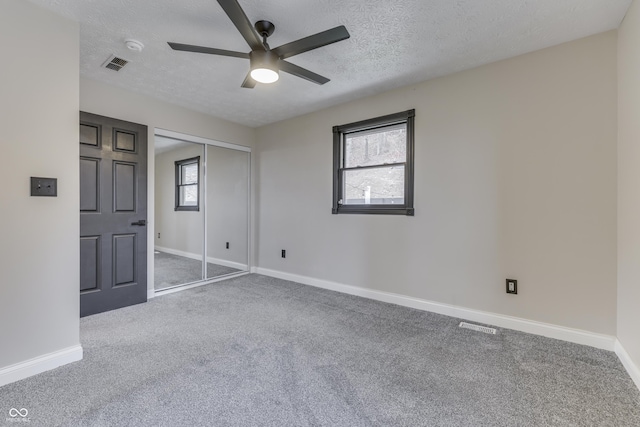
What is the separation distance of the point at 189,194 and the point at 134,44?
2.24m

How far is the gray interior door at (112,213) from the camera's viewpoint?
2.91 meters

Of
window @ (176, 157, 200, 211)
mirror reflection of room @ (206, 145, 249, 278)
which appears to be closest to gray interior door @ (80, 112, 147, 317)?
window @ (176, 157, 200, 211)

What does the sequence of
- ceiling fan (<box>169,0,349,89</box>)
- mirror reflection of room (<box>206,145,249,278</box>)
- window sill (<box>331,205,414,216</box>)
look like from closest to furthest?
ceiling fan (<box>169,0,349,89</box>) < window sill (<box>331,205,414,216</box>) < mirror reflection of room (<box>206,145,249,278</box>)

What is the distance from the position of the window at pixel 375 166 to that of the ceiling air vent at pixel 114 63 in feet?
7.80

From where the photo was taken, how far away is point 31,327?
1903mm

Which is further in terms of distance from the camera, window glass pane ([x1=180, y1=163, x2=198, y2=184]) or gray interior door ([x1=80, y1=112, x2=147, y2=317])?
window glass pane ([x1=180, y1=163, x2=198, y2=184])

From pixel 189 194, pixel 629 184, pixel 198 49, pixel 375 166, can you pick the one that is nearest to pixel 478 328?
pixel 629 184

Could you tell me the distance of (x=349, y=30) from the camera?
88.4 inches

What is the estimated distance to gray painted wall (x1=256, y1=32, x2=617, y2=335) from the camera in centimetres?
228

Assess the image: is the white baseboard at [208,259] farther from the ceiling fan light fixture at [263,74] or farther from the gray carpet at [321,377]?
the ceiling fan light fixture at [263,74]

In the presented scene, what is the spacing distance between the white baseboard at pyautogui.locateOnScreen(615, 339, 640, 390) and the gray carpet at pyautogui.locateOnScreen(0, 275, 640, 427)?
47 mm

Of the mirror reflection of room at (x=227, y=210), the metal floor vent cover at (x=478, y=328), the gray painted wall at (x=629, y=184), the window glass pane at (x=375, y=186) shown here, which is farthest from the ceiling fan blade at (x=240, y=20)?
the metal floor vent cover at (x=478, y=328)

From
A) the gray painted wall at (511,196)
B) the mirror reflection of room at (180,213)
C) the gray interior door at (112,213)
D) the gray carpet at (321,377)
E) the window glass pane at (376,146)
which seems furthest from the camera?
the mirror reflection of room at (180,213)

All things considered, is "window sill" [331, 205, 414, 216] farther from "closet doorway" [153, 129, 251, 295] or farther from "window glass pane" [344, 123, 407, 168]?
"closet doorway" [153, 129, 251, 295]
